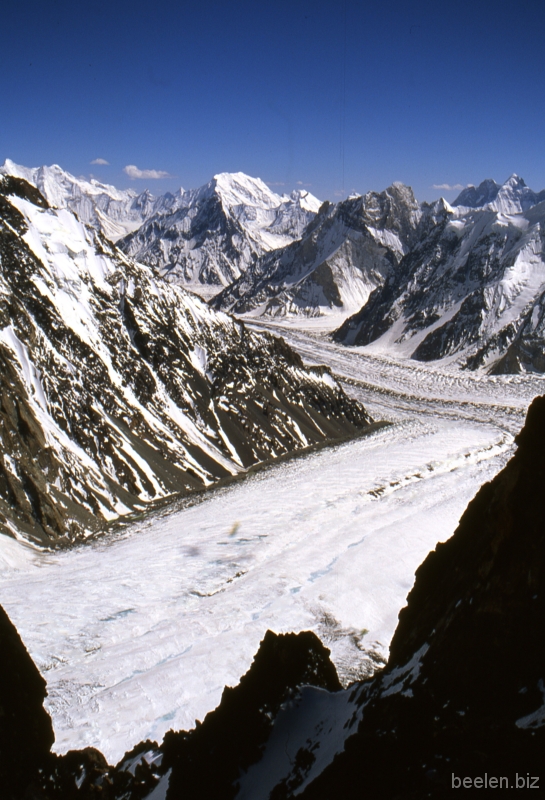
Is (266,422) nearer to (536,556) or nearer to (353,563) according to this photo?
(353,563)

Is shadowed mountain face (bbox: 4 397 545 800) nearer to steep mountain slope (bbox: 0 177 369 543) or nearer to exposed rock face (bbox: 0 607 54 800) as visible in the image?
exposed rock face (bbox: 0 607 54 800)

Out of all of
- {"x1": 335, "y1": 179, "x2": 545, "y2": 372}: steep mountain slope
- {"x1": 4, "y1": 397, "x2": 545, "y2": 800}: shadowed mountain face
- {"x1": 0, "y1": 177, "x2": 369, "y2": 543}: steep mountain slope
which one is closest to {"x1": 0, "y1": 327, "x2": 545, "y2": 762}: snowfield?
{"x1": 0, "y1": 177, "x2": 369, "y2": 543}: steep mountain slope

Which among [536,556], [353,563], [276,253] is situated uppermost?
[276,253]

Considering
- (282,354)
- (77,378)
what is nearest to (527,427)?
(77,378)

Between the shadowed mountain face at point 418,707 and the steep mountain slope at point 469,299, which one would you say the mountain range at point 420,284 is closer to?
the steep mountain slope at point 469,299

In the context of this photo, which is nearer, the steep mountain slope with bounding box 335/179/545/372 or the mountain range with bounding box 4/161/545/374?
the steep mountain slope with bounding box 335/179/545/372
